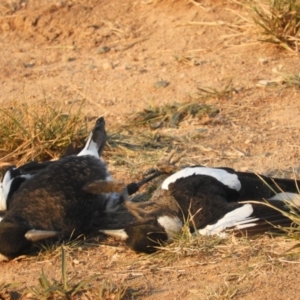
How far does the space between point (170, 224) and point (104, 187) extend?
0.50 meters

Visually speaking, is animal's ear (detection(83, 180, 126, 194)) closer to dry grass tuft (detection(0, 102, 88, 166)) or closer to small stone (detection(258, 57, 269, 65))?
dry grass tuft (detection(0, 102, 88, 166))

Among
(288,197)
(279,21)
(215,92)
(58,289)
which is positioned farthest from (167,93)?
(58,289)

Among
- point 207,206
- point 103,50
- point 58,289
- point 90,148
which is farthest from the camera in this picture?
point 103,50

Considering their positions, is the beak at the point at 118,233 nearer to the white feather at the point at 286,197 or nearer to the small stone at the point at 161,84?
the white feather at the point at 286,197

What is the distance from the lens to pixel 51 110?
6.81 metres

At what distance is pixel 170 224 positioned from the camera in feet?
17.7

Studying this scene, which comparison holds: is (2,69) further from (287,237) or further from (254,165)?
(287,237)

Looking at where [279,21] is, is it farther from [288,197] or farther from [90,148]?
[288,197]

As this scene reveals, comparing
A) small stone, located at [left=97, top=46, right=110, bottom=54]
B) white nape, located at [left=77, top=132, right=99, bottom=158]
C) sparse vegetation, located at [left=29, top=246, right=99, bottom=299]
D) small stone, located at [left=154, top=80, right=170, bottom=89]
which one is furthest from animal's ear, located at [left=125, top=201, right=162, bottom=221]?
small stone, located at [left=97, top=46, right=110, bottom=54]

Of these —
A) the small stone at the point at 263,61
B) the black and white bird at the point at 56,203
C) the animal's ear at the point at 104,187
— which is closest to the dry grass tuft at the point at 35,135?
the black and white bird at the point at 56,203

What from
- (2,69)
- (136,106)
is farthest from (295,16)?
(2,69)

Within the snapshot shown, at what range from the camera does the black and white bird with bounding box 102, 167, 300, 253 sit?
5.31 m

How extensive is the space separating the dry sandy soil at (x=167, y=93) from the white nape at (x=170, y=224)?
20cm

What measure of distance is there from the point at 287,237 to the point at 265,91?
2.74 m
